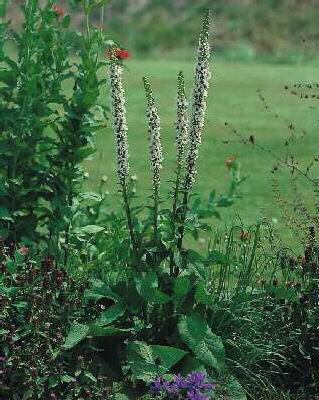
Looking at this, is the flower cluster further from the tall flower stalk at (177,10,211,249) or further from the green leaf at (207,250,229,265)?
the tall flower stalk at (177,10,211,249)

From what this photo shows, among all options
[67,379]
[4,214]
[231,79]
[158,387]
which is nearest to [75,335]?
[67,379]

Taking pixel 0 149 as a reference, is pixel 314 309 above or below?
below

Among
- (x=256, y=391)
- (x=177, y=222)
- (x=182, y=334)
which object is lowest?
(x=256, y=391)

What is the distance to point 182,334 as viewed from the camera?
4.41 m

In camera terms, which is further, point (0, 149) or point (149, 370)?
point (0, 149)

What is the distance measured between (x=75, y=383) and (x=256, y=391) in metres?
0.90

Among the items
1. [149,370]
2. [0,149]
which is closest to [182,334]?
[149,370]

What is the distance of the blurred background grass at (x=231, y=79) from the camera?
905 centimetres

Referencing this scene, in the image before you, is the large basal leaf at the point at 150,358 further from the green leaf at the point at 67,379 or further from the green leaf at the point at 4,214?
A: the green leaf at the point at 4,214

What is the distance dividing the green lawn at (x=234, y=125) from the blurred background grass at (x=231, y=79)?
0.01 meters

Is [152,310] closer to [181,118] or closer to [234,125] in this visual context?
[181,118]

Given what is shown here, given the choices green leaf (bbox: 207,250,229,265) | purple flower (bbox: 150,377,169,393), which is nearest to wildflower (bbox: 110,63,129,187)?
green leaf (bbox: 207,250,229,265)

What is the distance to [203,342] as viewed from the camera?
442 centimetres

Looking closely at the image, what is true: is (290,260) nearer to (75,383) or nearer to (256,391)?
(256,391)
